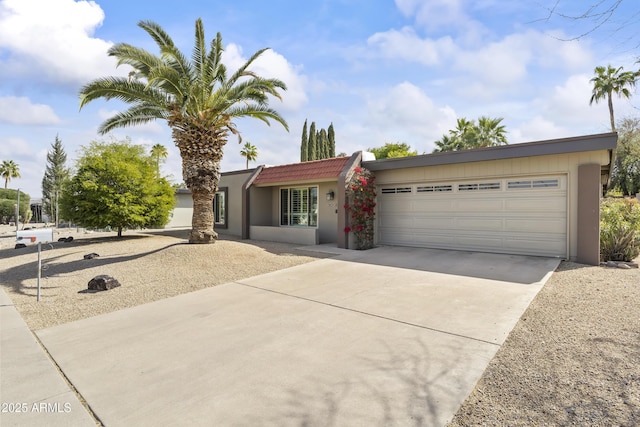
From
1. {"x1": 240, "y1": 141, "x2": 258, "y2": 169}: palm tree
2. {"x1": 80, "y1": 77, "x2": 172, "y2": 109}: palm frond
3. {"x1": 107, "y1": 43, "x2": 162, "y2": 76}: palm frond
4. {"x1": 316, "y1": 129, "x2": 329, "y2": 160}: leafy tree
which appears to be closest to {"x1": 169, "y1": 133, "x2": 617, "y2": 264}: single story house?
{"x1": 80, "y1": 77, "x2": 172, "y2": 109}: palm frond

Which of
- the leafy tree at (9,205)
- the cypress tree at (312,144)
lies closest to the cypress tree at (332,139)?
the cypress tree at (312,144)

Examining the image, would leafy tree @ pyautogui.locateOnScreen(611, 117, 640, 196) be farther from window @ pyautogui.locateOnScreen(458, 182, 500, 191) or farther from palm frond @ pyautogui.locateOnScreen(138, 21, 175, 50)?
palm frond @ pyautogui.locateOnScreen(138, 21, 175, 50)

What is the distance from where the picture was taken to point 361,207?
11.9m

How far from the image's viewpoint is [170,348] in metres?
4.12

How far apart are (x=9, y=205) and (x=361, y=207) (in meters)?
46.6

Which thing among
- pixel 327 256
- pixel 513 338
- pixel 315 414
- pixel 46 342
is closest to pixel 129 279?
pixel 46 342

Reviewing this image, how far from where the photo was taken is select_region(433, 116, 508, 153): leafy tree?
26094 millimetres

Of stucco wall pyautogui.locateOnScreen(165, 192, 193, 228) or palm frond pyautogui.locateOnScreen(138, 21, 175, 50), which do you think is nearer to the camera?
palm frond pyautogui.locateOnScreen(138, 21, 175, 50)

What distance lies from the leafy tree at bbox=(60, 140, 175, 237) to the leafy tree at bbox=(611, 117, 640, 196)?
3438 centimetres

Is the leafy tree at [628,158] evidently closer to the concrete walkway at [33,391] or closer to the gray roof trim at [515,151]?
the gray roof trim at [515,151]

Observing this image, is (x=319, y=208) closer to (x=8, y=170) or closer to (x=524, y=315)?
(x=524, y=315)

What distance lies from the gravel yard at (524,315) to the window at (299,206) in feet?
11.3

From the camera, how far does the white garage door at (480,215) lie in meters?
9.39

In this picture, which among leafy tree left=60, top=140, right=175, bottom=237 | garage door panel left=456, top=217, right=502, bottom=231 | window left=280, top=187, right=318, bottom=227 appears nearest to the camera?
garage door panel left=456, top=217, right=502, bottom=231
